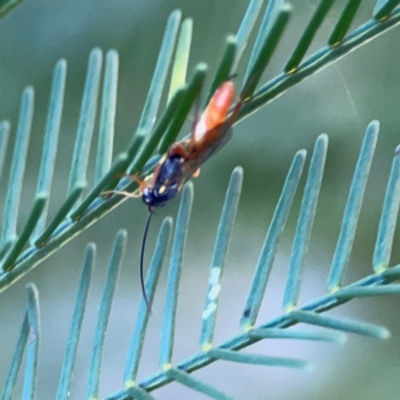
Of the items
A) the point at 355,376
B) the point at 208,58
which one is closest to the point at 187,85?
the point at 208,58

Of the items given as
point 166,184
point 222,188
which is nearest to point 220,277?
point 166,184

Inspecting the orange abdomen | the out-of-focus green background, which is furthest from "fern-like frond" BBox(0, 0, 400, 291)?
the out-of-focus green background

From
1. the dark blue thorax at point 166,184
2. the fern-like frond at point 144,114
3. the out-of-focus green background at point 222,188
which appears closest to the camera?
the fern-like frond at point 144,114

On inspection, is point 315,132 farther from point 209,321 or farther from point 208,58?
point 209,321

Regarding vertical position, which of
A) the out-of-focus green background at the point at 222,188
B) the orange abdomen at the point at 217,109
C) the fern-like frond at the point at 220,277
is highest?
the out-of-focus green background at the point at 222,188

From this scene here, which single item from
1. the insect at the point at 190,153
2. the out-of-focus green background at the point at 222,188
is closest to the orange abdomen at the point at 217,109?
the insect at the point at 190,153

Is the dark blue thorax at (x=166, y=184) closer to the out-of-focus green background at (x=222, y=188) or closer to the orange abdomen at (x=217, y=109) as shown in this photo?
the orange abdomen at (x=217, y=109)
